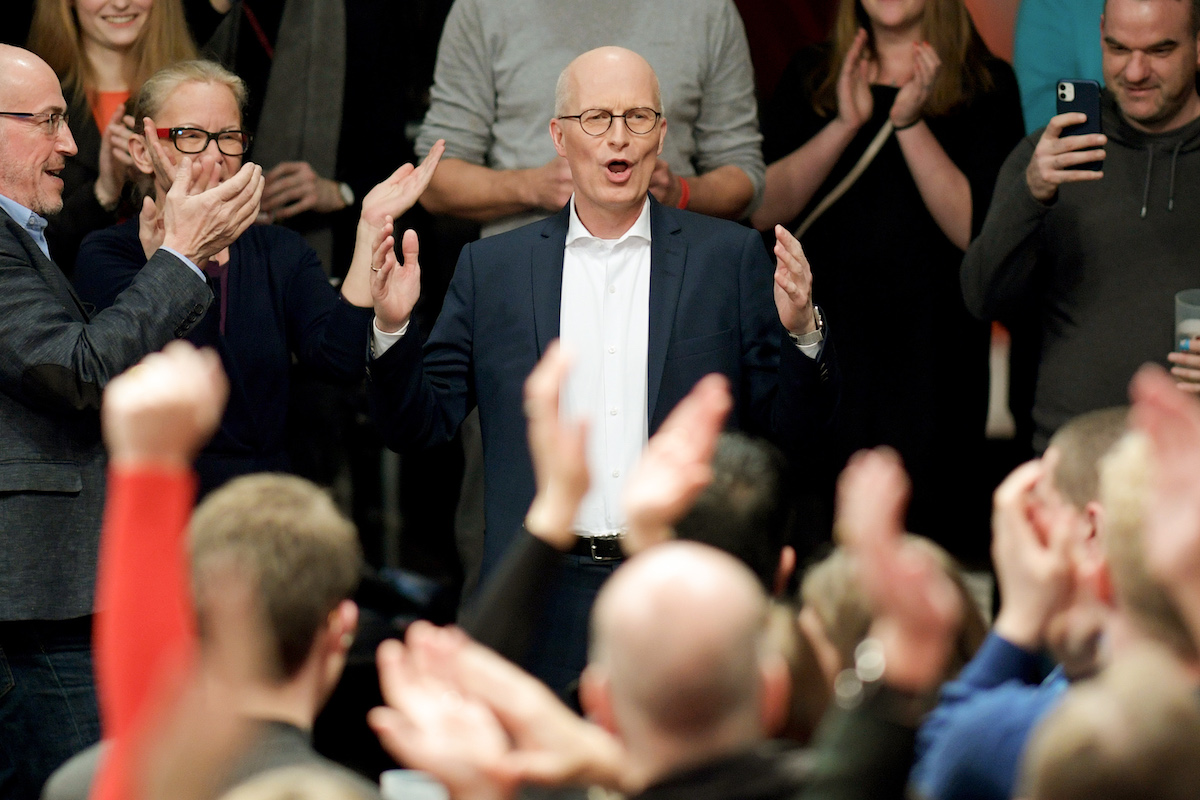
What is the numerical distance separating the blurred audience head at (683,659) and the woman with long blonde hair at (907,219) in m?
Result: 2.46

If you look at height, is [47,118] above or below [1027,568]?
above

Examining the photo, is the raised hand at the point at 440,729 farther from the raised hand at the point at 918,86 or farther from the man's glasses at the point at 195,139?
the raised hand at the point at 918,86

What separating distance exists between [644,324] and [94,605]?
1.24 m

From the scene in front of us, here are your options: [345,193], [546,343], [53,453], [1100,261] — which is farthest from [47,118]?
[1100,261]

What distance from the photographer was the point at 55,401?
9.36ft

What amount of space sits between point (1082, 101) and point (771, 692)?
2.12 m

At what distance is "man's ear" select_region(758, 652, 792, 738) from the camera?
1.58 m

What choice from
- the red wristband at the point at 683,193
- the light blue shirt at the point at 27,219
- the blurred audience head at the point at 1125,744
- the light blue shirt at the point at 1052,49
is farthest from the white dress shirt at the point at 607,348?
the blurred audience head at the point at 1125,744

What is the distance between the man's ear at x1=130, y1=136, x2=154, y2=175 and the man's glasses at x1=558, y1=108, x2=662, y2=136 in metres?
0.98

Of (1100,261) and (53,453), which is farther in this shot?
(1100,261)

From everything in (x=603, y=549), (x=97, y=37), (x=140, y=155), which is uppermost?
(x=97, y=37)

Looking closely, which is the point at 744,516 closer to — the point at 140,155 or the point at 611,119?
the point at 611,119

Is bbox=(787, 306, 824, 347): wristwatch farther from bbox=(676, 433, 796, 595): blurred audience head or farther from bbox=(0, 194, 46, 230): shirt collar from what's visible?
bbox=(0, 194, 46, 230): shirt collar

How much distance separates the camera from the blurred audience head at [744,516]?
7.06ft
